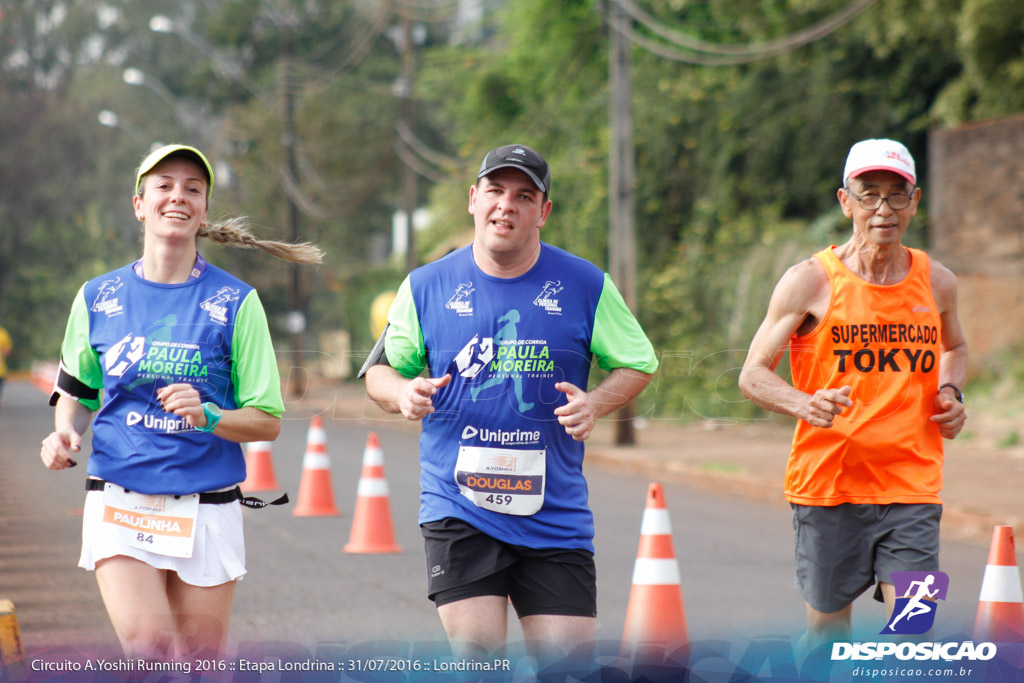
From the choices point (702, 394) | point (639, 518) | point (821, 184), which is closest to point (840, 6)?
point (821, 184)

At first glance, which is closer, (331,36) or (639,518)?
(639,518)

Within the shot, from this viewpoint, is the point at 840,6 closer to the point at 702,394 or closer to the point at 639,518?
the point at 702,394

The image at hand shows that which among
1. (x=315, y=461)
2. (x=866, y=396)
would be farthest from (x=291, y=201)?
(x=866, y=396)

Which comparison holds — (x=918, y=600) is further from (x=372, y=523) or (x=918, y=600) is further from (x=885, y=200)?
(x=372, y=523)

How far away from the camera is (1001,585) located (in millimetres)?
5062

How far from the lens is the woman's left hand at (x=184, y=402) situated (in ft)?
11.8

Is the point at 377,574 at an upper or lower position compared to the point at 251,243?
lower

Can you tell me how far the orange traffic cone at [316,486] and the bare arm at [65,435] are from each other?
7.05m

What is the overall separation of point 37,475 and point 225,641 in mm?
10946

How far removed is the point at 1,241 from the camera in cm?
4281

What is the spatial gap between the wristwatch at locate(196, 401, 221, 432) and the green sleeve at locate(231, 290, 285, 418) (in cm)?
13

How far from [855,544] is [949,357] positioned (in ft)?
2.64

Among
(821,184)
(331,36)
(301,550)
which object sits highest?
(331,36)

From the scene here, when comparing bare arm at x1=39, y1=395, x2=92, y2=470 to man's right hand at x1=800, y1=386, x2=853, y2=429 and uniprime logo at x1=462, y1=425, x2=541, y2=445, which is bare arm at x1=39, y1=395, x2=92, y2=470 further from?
man's right hand at x1=800, y1=386, x2=853, y2=429
